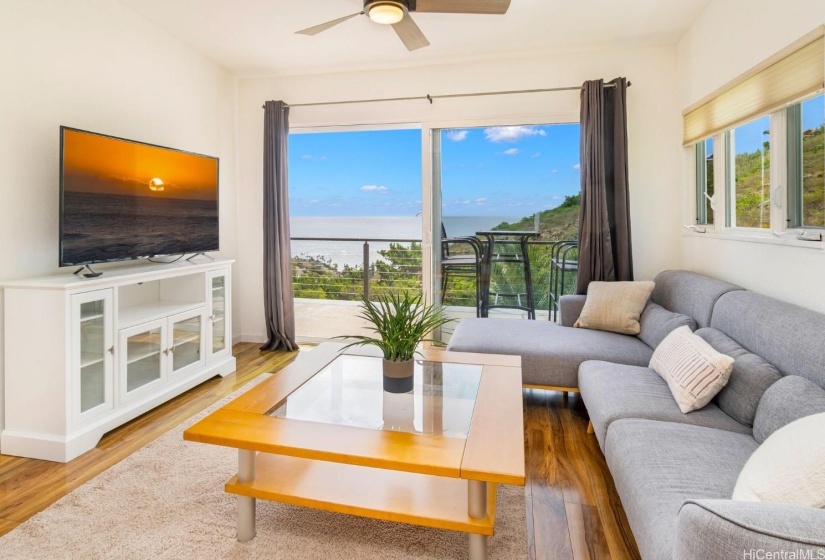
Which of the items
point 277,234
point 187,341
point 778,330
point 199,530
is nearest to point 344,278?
point 277,234

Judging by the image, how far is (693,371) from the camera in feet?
6.77

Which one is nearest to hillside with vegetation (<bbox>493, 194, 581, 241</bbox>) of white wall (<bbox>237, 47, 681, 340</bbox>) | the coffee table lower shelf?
white wall (<bbox>237, 47, 681, 340</bbox>)

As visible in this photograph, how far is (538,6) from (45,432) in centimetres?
382

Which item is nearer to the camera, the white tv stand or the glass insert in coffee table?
the glass insert in coffee table

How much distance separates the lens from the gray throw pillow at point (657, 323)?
2.78m

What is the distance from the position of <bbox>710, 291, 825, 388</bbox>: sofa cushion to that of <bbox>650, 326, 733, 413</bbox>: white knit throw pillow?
0.18m

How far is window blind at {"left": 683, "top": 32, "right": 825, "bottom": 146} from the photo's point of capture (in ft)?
6.93

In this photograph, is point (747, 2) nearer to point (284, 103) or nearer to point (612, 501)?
point (612, 501)

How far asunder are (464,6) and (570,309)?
2.18m

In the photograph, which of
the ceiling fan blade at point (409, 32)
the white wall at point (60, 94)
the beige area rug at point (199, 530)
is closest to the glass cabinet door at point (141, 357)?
the white wall at point (60, 94)

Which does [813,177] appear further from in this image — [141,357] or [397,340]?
[141,357]

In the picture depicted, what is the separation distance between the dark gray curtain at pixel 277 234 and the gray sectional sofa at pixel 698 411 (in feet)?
6.52

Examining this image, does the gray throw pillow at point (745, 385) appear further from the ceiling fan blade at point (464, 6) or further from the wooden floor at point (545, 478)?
the ceiling fan blade at point (464, 6)

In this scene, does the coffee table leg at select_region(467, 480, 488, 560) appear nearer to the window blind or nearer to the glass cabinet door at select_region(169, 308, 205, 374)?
the window blind
